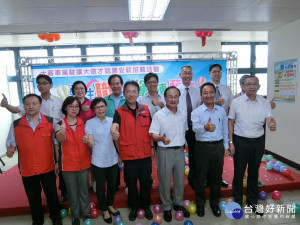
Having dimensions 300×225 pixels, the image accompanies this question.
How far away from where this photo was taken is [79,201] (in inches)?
93.0

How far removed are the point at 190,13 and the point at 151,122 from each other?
2.13 meters

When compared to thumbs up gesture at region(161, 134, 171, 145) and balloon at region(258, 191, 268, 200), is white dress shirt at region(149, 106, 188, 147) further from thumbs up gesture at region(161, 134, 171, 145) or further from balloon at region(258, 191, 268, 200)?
balloon at region(258, 191, 268, 200)

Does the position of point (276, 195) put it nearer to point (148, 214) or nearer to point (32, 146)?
point (148, 214)

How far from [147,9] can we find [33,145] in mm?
2514

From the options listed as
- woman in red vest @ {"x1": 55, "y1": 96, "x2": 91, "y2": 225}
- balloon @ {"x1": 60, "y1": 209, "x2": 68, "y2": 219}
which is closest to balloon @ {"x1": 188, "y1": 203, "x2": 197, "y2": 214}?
woman in red vest @ {"x1": 55, "y1": 96, "x2": 91, "y2": 225}

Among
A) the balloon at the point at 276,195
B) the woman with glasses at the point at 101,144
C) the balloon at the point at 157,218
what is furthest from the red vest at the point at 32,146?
the balloon at the point at 276,195

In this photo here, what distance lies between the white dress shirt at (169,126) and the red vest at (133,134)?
110 millimetres

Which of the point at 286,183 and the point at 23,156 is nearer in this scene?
the point at 23,156

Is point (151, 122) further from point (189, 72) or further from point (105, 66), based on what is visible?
point (105, 66)

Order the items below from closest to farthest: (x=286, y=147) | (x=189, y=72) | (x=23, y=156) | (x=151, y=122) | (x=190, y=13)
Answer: (x=23, y=156)
(x=151, y=122)
(x=189, y=72)
(x=190, y=13)
(x=286, y=147)

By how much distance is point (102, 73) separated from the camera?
15.7 feet

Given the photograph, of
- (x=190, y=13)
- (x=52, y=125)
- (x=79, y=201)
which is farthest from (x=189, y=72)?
(x=79, y=201)

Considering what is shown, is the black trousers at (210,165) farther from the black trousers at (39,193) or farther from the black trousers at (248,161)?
the black trousers at (39,193)

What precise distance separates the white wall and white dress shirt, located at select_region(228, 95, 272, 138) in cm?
199
